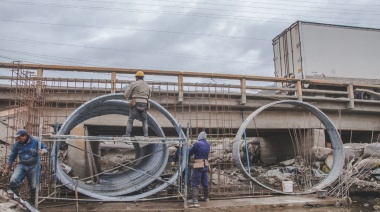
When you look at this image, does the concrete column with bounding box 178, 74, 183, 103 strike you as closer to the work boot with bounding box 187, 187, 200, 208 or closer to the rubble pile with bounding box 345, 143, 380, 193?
the work boot with bounding box 187, 187, 200, 208

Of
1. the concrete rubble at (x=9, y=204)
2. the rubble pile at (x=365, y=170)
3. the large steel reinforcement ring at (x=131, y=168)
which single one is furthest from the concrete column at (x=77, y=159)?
the rubble pile at (x=365, y=170)

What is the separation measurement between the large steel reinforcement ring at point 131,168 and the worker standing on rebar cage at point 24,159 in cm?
82

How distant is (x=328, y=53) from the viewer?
1548cm

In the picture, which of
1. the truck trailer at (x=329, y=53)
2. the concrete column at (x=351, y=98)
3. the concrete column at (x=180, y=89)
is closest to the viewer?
the concrete column at (x=180, y=89)

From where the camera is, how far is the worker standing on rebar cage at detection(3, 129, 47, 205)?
6.61 meters

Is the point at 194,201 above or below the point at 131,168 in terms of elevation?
below

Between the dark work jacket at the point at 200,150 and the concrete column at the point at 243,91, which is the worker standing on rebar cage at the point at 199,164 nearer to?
the dark work jacket at the point at 200,150

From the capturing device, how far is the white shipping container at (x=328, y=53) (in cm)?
1492

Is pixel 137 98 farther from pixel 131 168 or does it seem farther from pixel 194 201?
pixel 194 201

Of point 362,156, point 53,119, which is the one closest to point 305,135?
point 362,156

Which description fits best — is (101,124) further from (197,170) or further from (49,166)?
(197,170)

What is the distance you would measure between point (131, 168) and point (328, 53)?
11192 millimetres

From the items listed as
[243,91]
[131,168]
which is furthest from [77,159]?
[243,91]

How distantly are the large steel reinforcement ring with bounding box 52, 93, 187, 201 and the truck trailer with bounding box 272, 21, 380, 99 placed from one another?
787 centimetres
